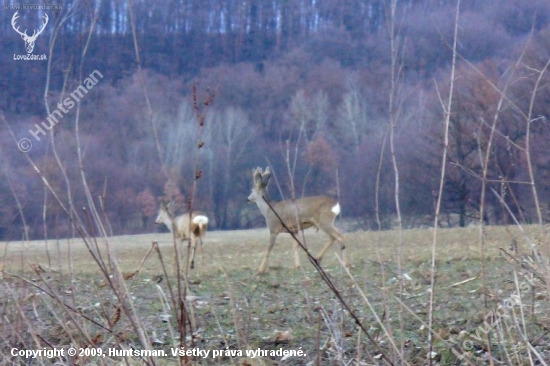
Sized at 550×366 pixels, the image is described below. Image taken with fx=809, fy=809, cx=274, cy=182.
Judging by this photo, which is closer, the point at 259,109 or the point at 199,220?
the point at 199,220

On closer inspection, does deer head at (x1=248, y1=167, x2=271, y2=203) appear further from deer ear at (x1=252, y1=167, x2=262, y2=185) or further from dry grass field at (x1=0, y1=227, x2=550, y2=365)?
dry grass field at (x1=0, y1=227, x2=550, y2=365)

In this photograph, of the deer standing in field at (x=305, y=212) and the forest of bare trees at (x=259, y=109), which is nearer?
the deer standing in field at (x=305, y=212)

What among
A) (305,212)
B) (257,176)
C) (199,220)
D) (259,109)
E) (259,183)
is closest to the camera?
(305,212)

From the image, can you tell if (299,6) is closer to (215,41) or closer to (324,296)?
(215,41)

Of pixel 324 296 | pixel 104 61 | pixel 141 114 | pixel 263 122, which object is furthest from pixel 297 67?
pixel 324 296

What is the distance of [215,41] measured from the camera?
2880 centimetres

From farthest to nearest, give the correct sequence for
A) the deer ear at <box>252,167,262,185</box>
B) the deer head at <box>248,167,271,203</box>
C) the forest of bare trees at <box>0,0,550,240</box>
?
the forest of bare trees at <box>0,0,550,240</box> < the deer ear at <box>252,167,262,185</box> < the deer head at <box>248,167,271,203</box>

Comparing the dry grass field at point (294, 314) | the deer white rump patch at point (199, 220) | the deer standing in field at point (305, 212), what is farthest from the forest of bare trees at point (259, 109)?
the dry grass field at point (294, 314)

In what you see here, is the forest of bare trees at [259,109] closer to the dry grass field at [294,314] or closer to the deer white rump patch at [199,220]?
the deer white rump patch at [199,220]

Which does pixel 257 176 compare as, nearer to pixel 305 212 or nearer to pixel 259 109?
pixel 305 212

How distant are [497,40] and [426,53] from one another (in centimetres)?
164

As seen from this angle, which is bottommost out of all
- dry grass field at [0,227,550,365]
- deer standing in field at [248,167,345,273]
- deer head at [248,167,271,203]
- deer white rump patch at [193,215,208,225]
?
deer white rump patch at [193,215,208,225]

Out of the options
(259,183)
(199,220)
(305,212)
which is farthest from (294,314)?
(199,220)

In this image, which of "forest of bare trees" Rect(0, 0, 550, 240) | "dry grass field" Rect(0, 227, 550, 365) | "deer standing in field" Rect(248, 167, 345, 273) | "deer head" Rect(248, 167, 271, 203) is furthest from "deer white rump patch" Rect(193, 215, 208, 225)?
"dry grass field" Rect(0, 227, 550, 365)
